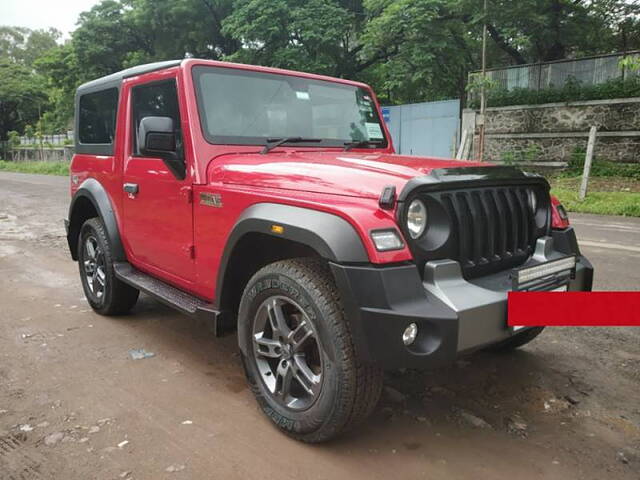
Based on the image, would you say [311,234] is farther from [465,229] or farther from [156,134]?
[156,134]

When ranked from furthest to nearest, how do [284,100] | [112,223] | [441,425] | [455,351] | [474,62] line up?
[474,62] → [112,223] → [284,100] → [441,425] → [455,351]

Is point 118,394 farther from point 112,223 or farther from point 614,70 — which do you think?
point 614,70

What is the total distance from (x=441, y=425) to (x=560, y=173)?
14.8 metres

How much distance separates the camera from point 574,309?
7.84 feet

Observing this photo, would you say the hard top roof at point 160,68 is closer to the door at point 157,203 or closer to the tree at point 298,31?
the door at point 157,203

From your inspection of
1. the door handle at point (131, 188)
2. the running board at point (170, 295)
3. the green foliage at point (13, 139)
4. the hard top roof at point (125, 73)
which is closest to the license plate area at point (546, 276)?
the running board at point (170, 295)

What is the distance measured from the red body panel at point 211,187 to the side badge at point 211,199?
0.08 ft

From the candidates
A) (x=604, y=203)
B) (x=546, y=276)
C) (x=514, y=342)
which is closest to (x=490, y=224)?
(x=546, y=276)

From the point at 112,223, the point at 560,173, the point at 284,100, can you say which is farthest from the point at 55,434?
the point at 560,173

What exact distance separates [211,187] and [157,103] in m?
0.94

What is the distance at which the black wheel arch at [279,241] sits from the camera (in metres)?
2.25

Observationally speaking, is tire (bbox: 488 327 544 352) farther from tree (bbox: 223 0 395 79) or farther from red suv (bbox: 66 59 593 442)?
tree (bbox: 223 0 395 79)

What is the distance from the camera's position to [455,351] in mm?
2188

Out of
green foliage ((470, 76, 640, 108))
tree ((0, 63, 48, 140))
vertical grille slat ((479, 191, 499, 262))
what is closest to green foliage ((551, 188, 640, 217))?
green foliage ((470, 76, 640, 108))
